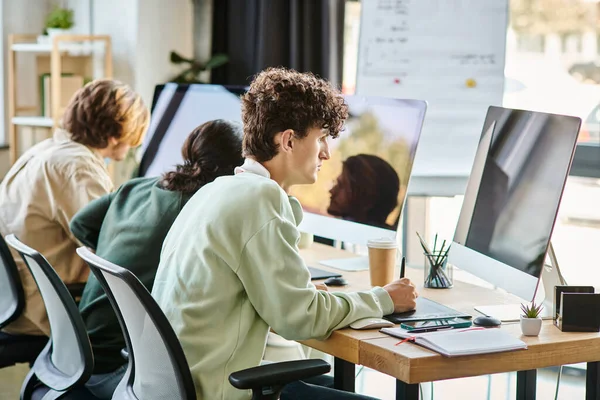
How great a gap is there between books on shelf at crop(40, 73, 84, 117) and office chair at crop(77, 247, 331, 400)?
302 centimetres

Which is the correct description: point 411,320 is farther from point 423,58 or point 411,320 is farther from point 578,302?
point 423,58

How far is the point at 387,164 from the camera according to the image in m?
2.45

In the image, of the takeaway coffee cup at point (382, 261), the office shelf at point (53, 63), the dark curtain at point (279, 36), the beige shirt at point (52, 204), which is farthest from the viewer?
the office shelf at point (53, 63)

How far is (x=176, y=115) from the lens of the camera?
3.02 metres

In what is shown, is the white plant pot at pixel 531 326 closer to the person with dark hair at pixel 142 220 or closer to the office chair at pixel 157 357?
the office chair at pixel 157 357

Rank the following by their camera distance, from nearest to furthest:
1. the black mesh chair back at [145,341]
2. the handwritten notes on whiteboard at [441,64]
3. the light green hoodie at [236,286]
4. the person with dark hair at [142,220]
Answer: the black mesh chair back at [145,341], the light green hoodie at [236,286], the person with dark hair at [142,220], the handwritten notes on whiteboard at [441,64]

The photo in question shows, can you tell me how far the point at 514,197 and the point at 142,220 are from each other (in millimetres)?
912

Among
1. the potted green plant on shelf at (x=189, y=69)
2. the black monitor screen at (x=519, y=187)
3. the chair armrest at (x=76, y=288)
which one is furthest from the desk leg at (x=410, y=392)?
the potted green plant on shelf at (x=189, y=69)

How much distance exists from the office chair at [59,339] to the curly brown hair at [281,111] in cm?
54

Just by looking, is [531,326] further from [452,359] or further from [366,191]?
[366,191]

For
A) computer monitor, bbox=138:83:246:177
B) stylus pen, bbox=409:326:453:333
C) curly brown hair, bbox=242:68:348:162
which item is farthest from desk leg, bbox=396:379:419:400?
computer monitor, bbox=138:83:246:177

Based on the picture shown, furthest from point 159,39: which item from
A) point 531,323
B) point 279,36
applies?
point 531,323

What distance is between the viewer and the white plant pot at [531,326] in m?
1.77

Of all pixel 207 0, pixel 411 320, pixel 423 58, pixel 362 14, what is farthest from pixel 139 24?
pixel 411 320
